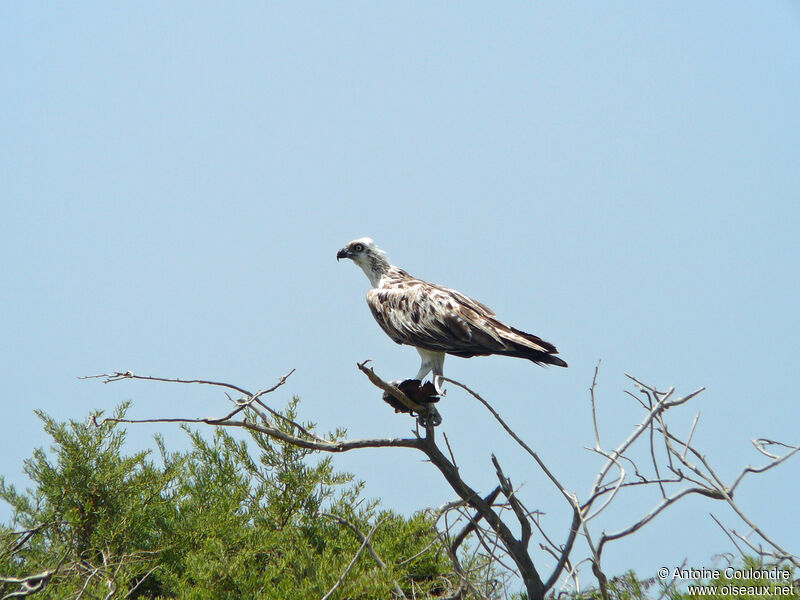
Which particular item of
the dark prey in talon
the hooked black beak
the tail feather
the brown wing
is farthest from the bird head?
the tail feather

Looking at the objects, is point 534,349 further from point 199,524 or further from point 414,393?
point 199,524

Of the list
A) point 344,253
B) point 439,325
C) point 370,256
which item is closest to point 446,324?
point 439,325

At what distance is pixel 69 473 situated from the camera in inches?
236

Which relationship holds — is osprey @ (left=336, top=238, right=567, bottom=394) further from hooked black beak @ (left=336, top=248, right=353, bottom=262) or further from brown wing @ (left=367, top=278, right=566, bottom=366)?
hooked black beak @ (left=336, top=248, right=353, bottom=262)

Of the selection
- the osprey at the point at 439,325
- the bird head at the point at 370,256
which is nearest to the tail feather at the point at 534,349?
the osprey at the point at 439,325

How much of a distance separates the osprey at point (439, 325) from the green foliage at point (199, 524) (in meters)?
0.99

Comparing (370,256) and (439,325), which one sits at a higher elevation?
(370,256)

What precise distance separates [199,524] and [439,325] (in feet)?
7.84

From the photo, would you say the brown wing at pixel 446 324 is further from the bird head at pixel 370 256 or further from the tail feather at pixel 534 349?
the bird head at pixel 370 256

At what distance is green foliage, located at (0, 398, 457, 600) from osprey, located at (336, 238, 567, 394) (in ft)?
3.26

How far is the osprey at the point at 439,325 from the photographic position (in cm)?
561

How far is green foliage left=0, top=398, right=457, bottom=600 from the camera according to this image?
18.2 feet

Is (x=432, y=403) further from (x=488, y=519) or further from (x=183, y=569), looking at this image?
(x=183, y=569)

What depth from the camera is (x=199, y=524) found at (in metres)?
5.96
